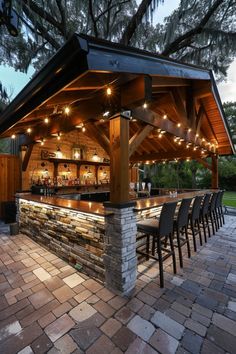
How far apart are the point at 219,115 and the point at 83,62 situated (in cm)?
540

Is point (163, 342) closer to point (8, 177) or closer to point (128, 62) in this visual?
point (128, 62)

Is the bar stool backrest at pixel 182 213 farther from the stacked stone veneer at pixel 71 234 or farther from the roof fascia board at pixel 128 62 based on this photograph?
the roof fascia board at pixel 128 62

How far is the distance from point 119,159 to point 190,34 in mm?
5921

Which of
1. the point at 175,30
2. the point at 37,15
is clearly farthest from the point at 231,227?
the point at 37,15

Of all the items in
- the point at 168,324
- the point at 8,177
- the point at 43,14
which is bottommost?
the point at 168,324

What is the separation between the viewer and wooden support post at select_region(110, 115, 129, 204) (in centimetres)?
235

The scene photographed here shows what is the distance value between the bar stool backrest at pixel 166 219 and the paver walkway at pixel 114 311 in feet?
2.34

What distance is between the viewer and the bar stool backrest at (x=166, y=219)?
2682 millimetres

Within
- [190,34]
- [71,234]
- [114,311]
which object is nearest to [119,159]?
[71,234]

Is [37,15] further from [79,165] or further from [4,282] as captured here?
[4,282]

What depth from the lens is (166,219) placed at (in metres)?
2.78

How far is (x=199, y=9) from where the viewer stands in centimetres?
550

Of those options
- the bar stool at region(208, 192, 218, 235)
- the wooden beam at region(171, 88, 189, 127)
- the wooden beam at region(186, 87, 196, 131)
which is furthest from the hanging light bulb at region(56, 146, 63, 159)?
the bar stool at region(208, 192, 218, 235)

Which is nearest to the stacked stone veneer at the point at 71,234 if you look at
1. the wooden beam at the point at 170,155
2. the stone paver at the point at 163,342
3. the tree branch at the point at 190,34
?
the stone paver at the point at 163,342
